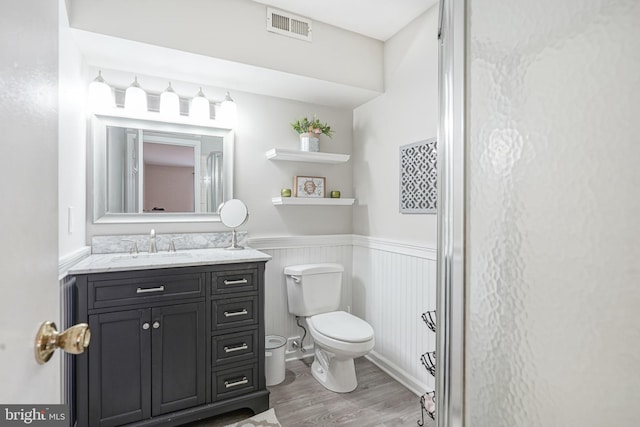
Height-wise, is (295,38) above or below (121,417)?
above

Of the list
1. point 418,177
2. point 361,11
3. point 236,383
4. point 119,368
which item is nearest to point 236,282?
point 236,383

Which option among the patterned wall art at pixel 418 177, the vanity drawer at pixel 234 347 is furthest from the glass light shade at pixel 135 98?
the patterned wall art at pixel 418 177

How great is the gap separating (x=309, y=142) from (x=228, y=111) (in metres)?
0.66

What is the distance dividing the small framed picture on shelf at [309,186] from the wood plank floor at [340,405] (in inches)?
55.9

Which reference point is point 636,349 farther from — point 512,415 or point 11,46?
point 11,46

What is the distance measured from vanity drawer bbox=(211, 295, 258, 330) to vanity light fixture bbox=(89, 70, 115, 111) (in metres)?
1.46

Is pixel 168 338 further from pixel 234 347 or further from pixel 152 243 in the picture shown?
pixel 152 243

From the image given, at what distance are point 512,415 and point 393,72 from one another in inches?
94.5

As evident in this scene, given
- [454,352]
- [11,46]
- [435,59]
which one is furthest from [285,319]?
[11,46]

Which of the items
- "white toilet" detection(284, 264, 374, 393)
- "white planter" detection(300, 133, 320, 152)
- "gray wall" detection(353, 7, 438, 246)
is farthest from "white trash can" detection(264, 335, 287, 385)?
"white planter" detection(300, 133, 320, 152)

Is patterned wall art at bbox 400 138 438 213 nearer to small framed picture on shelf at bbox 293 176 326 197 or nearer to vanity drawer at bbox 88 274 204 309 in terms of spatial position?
small framed picture on shelf at bbox 293 176 326 197

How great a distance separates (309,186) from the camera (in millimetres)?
2688

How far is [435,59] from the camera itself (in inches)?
80.5

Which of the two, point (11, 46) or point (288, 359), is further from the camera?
point (288, 359)
